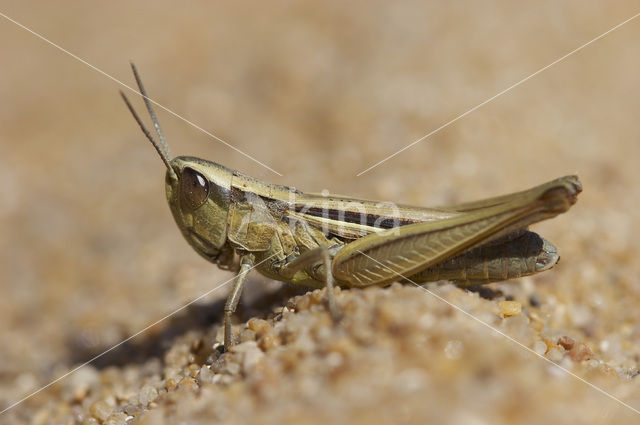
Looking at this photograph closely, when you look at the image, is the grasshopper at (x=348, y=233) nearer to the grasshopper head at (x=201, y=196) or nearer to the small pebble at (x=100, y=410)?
the grasshopper head at (x=201, y=196)

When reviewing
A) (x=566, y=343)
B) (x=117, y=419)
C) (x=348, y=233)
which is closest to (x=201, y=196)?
(x=348, y=233)

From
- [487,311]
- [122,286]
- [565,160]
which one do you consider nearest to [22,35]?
[122,286]

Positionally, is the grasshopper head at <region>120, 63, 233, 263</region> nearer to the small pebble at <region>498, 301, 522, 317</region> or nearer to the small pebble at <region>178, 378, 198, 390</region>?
the small pebble at <region>178, 378, 198, 390</region>

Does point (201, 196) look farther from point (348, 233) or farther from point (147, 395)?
point (147, 395)

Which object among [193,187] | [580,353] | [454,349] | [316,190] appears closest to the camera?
[454,349]

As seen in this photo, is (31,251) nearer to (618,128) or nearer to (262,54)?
(262,54)

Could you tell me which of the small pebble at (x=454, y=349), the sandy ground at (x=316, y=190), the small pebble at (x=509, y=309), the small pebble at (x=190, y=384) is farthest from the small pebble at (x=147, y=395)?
the small pebble at (x=509, y=309)

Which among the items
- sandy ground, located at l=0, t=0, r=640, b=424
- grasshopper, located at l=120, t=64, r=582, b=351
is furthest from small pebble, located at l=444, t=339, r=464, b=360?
grasshopper, located at l=120, t=64, r=582, b=351
